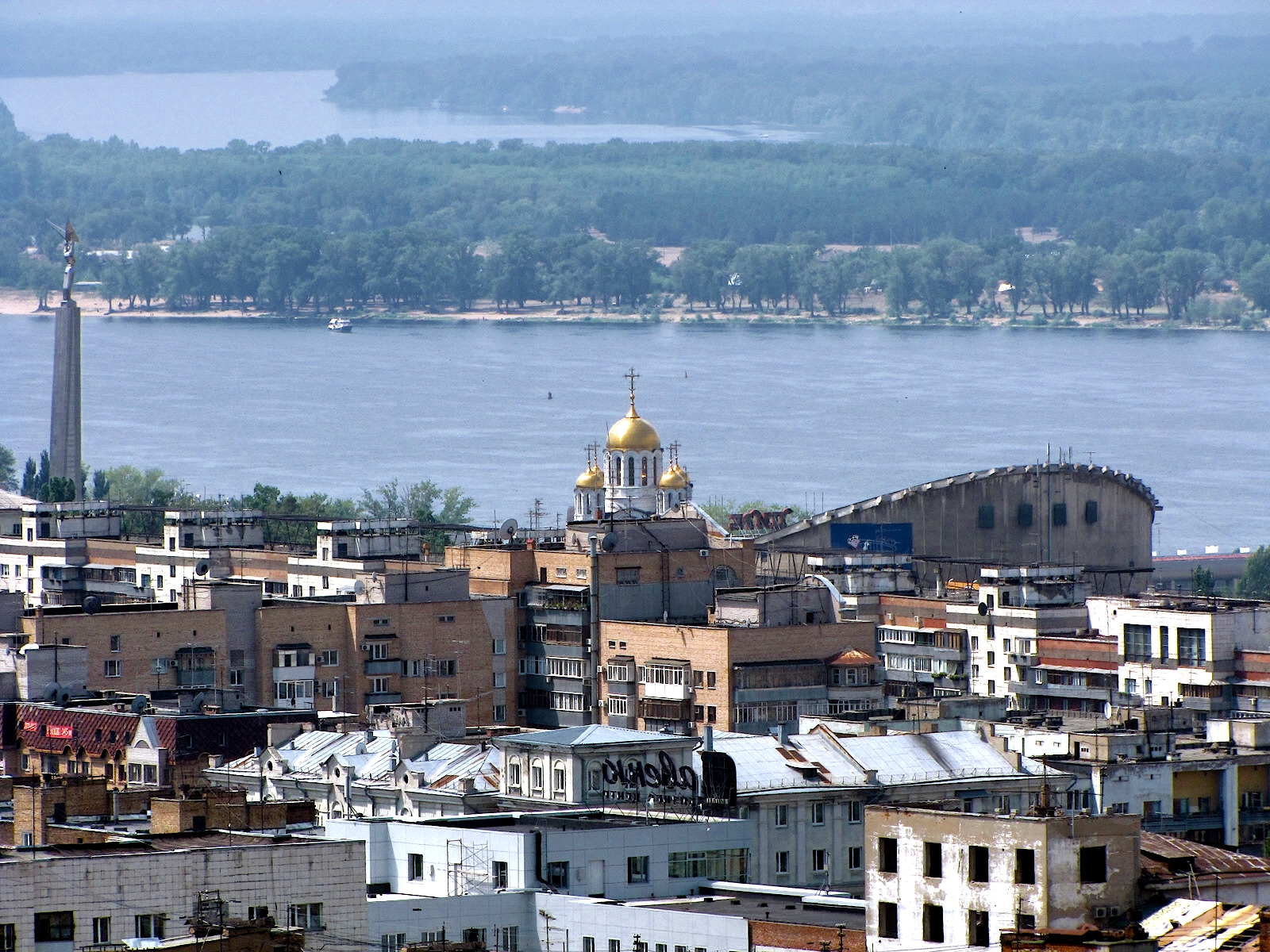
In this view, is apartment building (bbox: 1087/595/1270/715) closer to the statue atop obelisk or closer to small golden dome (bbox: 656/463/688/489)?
small golden dome (bbox: 656/463/688/489)

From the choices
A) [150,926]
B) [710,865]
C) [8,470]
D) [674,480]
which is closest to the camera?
[150,926]

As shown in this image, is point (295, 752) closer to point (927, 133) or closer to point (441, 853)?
point (441, 853)

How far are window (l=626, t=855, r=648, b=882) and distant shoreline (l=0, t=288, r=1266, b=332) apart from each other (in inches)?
4599

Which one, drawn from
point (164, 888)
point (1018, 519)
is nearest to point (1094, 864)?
point (164, 888)

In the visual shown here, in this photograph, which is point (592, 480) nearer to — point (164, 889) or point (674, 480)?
point (674, 480)

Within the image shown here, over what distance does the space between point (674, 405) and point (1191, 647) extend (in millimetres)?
65336

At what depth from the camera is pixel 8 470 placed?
6738cm

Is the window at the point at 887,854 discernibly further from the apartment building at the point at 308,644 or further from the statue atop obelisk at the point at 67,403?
the statue atop obelisk at the point at 67,403

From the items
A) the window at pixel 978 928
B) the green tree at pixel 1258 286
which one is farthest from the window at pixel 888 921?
the green tree at pixel 1258 286

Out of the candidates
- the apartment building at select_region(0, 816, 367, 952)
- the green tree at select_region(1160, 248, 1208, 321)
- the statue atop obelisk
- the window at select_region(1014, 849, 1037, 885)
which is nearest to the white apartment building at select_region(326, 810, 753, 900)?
the apartment building at select_region(0, 816, 367, 952)

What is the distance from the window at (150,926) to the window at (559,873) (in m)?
3.00

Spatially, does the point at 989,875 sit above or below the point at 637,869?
above

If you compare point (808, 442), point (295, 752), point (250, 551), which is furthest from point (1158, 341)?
point (295, 752)

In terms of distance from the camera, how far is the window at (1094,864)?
1309 centimetres
